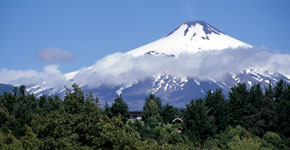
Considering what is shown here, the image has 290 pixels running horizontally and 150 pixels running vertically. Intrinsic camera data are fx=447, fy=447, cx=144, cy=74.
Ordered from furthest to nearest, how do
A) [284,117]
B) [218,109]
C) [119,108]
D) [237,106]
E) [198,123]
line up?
1. [119,108]
2. [237,106]
3. [218,109]
4. [198,123]
5. [284,117]

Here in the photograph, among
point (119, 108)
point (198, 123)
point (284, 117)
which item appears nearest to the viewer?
point (284, 117)

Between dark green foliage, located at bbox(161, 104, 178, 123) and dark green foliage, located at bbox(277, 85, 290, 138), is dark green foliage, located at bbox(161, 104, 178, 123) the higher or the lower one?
the higher one

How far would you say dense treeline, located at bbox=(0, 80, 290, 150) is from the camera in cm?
2923

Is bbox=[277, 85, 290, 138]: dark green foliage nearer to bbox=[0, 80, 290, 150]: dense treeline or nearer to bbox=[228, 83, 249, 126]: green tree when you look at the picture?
bbox=[0, 80, 290, 150]: dense treeline

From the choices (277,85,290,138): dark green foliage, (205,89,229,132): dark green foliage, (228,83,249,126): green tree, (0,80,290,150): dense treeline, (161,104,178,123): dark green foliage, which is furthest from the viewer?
(161,104,178,123): dark green foliage

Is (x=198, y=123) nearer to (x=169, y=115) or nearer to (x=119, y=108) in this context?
(x=119, y=108)

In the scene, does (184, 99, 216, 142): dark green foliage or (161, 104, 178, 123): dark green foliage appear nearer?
(184, 99, 216, 142): dark green foliage

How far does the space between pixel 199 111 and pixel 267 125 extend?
1107cm

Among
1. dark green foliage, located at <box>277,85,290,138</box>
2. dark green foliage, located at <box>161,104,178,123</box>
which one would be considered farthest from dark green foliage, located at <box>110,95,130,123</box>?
dark green foliage, located at <box>277,85,290,138</box>

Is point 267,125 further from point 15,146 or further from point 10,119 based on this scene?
point 15,146

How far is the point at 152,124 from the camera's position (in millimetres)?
86625

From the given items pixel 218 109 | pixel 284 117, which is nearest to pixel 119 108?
pixel 218 109

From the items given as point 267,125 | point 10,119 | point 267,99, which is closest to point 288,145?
point 267,125

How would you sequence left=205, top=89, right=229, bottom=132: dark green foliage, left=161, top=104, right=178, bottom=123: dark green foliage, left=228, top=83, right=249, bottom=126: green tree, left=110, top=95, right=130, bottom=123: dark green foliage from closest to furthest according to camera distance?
left=205, top=89, right=229, bottom=132: dark green foliage → left=228, top=83, right=249, bottom=126: green tree → left=110, top=95, right=130, bottom=123: dark green foliage → left=161, top=104, right=178, bottom=123: dark green foliage
